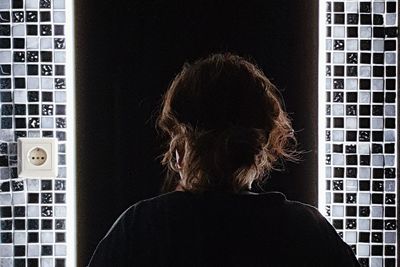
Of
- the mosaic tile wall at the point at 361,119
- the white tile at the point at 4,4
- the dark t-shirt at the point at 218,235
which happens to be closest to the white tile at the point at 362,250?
the mosaic tile wall at the point at 361,119

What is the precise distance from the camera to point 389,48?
1.08m

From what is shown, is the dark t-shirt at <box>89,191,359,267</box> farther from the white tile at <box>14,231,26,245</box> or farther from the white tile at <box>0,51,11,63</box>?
the white tile at <box>0,51,11,63</box>

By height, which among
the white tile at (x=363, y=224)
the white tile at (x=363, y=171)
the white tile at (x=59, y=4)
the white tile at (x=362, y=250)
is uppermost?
the white tile at (x=59, y=4)

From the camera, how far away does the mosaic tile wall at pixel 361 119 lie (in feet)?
3.53

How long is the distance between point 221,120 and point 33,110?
1.58ft

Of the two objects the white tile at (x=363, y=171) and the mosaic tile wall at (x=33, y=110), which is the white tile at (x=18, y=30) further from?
the white tile at (x=363, y=171)

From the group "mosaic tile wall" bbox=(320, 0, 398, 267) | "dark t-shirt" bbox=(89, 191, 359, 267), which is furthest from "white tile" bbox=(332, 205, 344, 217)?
"dark t-shirt" bbox=(89, 191, 359, 267)

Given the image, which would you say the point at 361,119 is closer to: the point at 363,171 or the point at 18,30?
the point at 363,171

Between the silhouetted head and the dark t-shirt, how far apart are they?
4 centimetres

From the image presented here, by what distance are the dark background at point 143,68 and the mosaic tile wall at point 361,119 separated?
1.5 inches

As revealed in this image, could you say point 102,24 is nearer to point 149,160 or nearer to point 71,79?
point 71,79

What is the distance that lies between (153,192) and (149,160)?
69mm

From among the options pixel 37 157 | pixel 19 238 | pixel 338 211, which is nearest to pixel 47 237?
pixel 19 238

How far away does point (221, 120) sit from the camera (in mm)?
764
